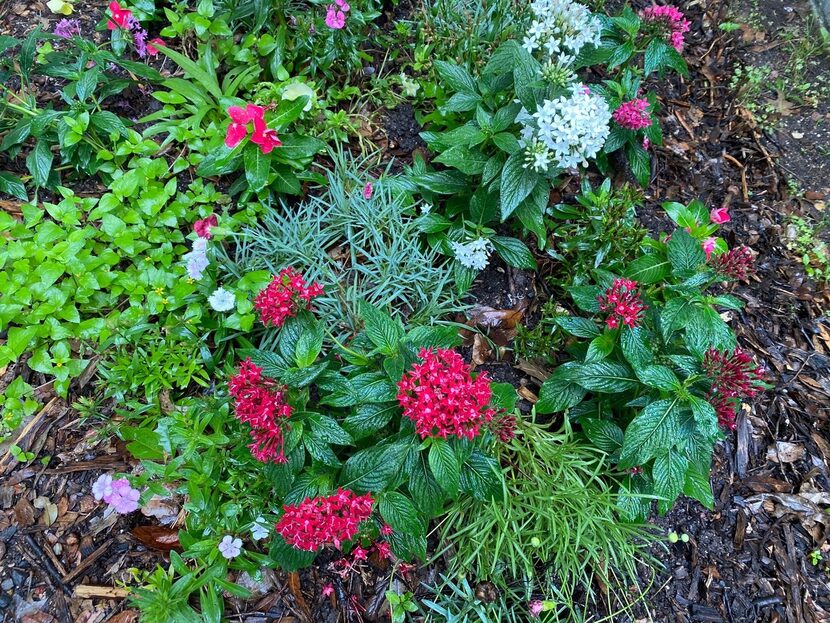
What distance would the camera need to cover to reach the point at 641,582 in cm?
202

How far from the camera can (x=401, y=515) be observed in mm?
1713

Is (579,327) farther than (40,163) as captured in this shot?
No

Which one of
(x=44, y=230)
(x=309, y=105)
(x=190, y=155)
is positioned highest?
(x=309, y=105)

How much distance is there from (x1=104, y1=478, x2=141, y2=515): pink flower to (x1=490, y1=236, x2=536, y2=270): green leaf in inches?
68.2

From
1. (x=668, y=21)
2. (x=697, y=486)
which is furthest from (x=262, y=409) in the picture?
(x=668, y=21)

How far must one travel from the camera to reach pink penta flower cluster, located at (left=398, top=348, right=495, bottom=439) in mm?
1521

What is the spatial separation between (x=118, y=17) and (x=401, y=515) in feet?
8.29

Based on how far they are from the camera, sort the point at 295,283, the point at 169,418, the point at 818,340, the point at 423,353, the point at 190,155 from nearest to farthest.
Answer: the point at 423,353 < the point at 295,283 < the point at 169,418 < the point at 190,155 < the point at 818,340

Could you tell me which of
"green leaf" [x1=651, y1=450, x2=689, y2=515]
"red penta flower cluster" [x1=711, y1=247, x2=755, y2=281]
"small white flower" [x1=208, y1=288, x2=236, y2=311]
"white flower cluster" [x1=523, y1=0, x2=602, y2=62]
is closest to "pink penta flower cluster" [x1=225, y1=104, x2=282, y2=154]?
"small white flower" [x1=208, y1=288, x2=236, y2=311]

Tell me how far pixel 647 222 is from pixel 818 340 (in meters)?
1.04

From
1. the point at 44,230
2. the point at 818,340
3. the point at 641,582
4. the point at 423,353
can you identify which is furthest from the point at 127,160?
the point at 818,340

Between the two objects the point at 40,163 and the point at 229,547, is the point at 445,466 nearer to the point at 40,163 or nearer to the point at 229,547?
the point at 229,547

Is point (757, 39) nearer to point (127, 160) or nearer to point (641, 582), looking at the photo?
point (641, 582)

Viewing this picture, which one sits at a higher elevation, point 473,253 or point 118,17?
point 118,17
